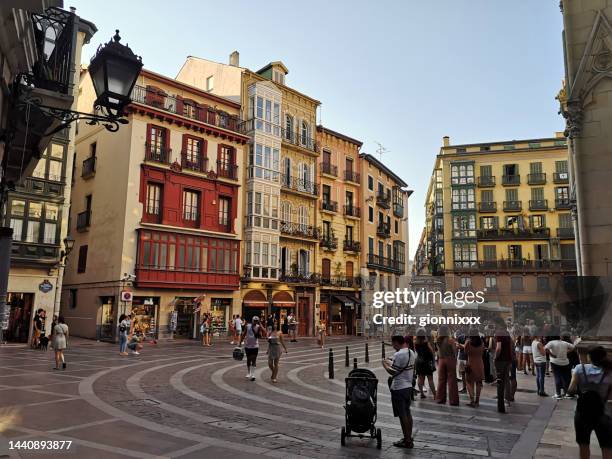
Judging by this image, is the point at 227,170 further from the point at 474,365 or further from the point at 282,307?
the point at 474,365

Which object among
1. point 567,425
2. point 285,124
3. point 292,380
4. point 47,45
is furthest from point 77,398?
point 285,124

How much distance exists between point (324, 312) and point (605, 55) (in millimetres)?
36551

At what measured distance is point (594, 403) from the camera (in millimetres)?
5926

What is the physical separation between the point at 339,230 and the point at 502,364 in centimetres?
3527

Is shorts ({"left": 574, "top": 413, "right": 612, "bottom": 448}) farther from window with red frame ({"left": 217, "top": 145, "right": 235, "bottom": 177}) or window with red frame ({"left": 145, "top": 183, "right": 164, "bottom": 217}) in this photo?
window with red frame ({"left": 217, "top": 145, "right": 235, "bottom": 177})

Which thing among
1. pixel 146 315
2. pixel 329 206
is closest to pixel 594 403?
pixel 146 315

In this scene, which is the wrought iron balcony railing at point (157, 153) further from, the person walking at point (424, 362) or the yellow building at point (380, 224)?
the person walking at point (424, 362)

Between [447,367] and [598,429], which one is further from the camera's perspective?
[447,367]

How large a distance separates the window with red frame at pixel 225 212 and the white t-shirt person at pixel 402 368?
1120 inches

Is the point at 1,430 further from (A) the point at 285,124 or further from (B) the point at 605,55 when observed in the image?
(A) the point at 285,124

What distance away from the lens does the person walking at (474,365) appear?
1120cm

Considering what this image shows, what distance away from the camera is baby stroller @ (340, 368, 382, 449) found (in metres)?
7.61

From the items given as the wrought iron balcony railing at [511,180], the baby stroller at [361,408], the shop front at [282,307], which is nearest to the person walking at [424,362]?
→ the baby stroller at [361,408]

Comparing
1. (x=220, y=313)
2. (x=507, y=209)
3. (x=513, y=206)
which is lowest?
(x=220, y=313)
